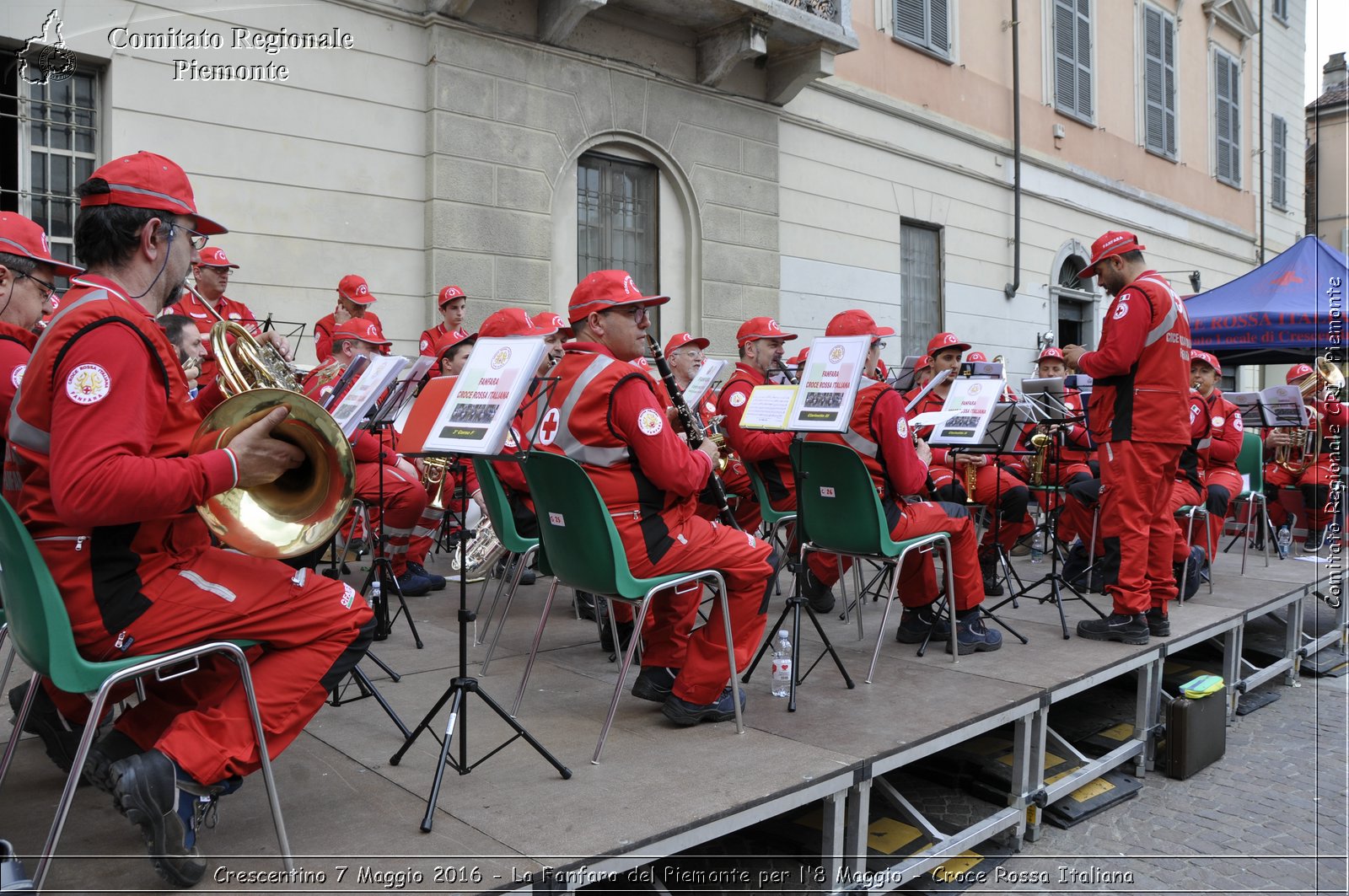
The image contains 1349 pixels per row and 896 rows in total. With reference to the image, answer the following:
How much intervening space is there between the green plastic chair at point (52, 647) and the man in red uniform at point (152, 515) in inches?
3.1

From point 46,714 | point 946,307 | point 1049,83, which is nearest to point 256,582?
point 46,714

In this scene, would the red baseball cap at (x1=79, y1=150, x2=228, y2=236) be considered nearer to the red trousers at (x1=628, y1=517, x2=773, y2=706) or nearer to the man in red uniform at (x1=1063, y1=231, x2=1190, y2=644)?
the red trousers at (x1=628, y1=517, x2=773, y2=706)

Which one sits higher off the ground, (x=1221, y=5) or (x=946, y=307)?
(x=1221, y=5)

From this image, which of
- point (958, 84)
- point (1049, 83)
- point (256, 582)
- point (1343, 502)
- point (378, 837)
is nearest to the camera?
point (256, 582)

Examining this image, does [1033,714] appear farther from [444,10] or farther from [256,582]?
[444,10]

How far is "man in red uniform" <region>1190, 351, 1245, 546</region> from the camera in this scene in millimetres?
7387

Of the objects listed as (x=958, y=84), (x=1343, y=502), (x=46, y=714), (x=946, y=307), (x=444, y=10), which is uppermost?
(x=958, y=84)

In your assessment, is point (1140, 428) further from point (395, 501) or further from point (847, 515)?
point (395, 501)

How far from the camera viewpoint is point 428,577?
257 inches

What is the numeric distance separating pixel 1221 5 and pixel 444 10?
18.6 meters

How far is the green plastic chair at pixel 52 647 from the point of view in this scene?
2.21m

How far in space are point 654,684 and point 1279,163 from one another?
25736mm

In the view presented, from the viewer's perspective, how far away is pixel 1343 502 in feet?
24.3

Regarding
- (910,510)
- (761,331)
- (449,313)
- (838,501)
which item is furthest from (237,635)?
(449,313)
